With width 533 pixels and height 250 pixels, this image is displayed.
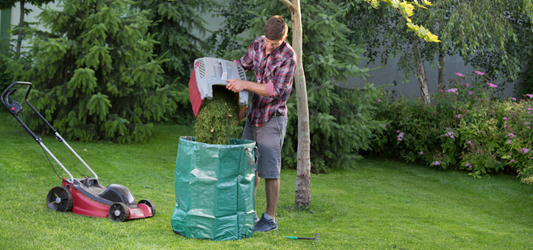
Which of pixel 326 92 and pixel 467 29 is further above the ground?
pixel 467 29

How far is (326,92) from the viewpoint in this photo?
21.4ft

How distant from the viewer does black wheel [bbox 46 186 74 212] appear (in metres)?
3.71

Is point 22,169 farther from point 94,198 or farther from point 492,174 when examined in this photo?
point 492,174

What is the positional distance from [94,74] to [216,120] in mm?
5335

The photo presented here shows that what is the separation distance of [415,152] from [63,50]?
233 inches

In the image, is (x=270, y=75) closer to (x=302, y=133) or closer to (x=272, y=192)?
(x=272, y=192)

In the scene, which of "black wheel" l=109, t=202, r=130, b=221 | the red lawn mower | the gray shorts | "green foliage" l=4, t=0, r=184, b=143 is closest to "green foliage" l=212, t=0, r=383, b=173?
"green foliage" l=4, t=0, r=184, b=143

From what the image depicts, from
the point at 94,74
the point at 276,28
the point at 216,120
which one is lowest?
the point at 216,120

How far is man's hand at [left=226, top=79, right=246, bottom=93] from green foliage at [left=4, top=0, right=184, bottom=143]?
4574 millimetres

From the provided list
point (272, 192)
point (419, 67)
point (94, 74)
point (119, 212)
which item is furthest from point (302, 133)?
point (419, 67)

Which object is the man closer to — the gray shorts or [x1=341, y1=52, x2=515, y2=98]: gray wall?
the gray shorts

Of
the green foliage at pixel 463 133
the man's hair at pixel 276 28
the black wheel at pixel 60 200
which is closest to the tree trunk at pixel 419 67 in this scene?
the green foliage at pixel 463 133

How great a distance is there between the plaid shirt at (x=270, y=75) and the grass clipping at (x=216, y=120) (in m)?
0.23

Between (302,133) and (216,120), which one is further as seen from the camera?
(302,133)
